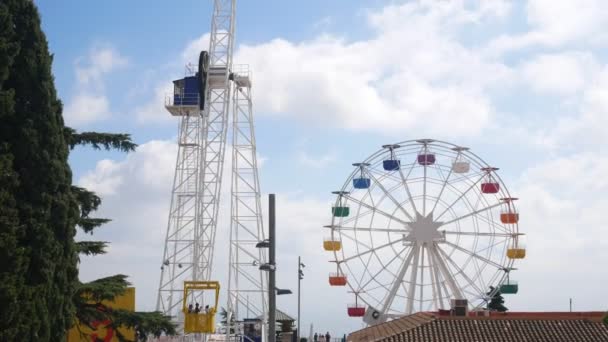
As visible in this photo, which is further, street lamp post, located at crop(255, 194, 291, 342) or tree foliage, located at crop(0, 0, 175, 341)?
tree foliage, located at crop(0, 0, 175, 341)

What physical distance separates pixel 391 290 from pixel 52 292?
26.5 m

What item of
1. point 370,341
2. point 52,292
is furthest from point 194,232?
point 52,292

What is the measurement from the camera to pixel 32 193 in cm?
2080

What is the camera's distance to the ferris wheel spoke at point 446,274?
45.0m

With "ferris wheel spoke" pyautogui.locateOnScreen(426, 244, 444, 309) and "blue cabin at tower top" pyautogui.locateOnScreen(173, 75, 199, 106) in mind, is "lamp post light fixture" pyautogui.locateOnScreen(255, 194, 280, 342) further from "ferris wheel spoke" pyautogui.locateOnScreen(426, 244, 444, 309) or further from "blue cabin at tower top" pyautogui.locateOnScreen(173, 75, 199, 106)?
"blue cabin at tower top" pyautogui.locateOnScreen(173, 75, 199, 106)

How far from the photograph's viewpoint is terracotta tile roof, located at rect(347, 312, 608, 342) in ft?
122

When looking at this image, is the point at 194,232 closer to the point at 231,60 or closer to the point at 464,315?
the point at 231,60

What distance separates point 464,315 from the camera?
1660 inches

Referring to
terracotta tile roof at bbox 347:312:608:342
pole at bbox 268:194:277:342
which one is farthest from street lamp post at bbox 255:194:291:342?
terracotta tile roof at bbox 347:312:608:342

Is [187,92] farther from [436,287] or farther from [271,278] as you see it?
[271,278]

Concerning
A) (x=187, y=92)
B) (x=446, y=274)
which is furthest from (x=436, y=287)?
(x=187, y=92)

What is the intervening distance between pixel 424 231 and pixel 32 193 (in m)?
28.0

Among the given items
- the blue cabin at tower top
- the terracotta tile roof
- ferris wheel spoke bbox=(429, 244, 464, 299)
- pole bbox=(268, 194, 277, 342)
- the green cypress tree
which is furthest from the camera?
the blue cabin at tower top

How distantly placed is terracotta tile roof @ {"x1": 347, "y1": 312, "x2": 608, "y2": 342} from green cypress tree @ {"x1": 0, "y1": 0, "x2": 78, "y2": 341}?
17.8m
